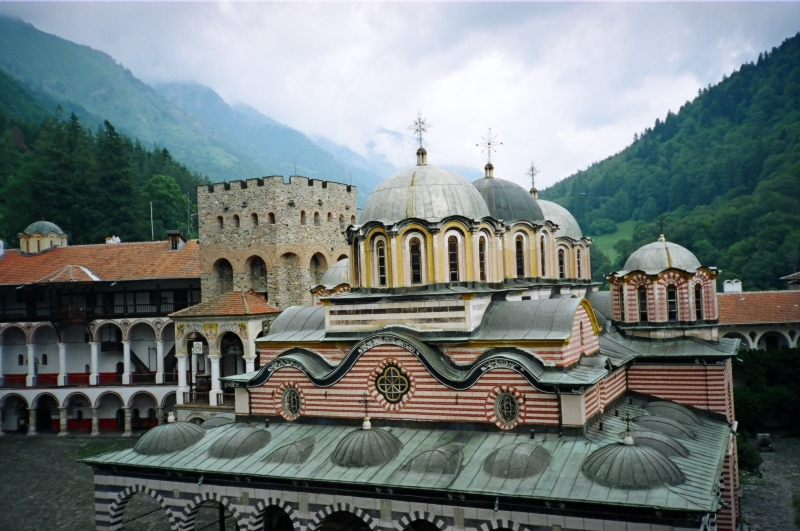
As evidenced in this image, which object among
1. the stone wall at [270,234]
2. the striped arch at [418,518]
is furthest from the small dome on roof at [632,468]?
the stone wall at [270,234]

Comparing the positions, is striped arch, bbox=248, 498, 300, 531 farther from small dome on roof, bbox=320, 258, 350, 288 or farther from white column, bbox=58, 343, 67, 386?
white column, bbox=58, 343, 67, 386

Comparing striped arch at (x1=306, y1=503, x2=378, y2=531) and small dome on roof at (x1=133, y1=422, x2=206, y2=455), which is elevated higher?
small dome on roof at (x1=133, y1=422, x2=206, y2=455)

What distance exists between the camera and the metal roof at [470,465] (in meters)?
12.7

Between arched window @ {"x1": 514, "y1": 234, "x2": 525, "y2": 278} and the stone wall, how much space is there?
46.2 ft

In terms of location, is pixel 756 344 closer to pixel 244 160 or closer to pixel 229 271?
pixel 229 271

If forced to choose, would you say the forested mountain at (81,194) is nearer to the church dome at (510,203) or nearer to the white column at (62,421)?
the white column at (62,421)

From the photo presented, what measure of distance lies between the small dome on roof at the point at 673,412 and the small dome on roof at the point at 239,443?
34.7 feet

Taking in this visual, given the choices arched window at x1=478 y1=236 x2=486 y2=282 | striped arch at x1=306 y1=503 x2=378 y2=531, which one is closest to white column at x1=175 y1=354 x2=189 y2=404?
arched window at x1=478 y1=236 x2=486 y2=282

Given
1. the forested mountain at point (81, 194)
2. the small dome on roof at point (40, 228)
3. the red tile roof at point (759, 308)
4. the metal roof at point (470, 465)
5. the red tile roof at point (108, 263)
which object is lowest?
the metal roof at point (470, 465)

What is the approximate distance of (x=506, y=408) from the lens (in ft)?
52.1

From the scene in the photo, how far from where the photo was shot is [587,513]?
1267 centimetres

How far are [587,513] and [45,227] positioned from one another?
37.4 meters

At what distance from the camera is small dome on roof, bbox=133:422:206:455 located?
57.1 ft

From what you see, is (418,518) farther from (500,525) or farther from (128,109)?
(128,109)
